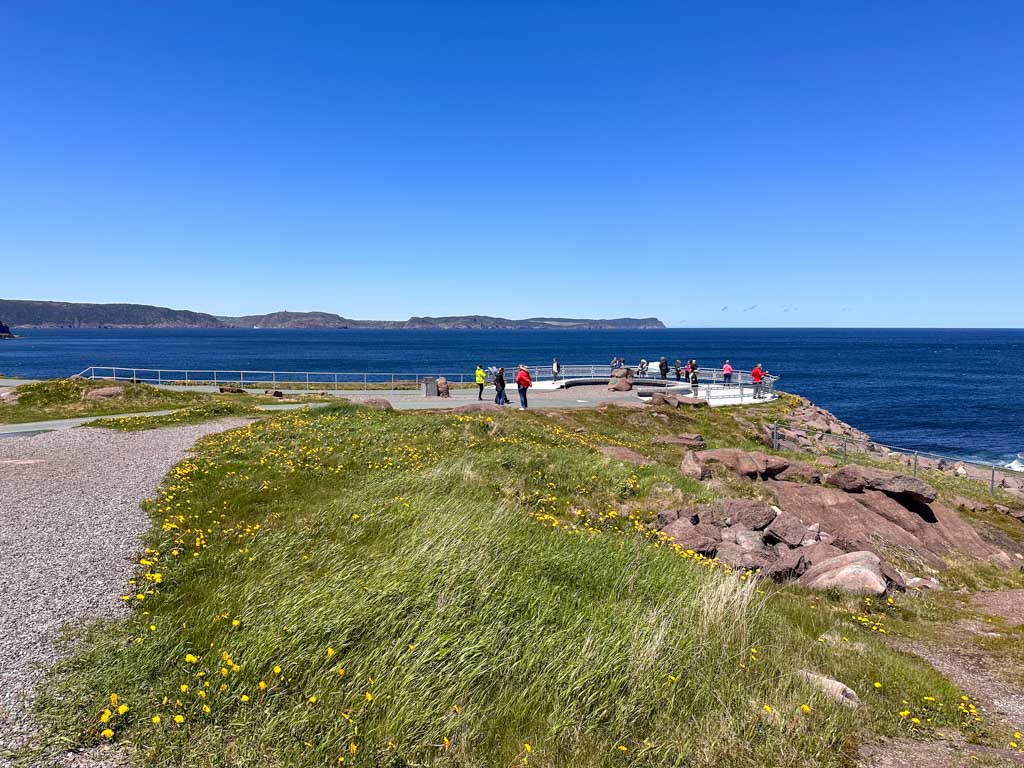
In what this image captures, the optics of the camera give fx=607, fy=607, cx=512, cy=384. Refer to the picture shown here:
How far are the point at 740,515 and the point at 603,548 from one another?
455 centimetres

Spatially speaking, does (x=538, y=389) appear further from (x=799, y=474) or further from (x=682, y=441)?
(x=799, y=474)

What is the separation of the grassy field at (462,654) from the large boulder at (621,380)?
27.0 m

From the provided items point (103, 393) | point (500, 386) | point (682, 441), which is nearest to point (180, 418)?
point (103, 393)

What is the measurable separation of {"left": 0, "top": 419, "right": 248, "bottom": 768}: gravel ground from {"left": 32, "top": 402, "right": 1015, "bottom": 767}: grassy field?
26 centimetres

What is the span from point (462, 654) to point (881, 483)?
15119mm

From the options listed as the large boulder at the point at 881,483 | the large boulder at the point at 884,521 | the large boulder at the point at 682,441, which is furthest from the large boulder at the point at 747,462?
the large boulder at the point at 682,441

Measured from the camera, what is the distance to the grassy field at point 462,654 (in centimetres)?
482

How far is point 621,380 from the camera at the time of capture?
3697cm

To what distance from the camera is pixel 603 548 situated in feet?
28.3

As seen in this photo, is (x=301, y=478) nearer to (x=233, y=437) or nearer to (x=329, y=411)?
(x=233, y=437)

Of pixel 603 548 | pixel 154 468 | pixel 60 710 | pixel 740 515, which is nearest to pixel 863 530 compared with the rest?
pixel 740 515

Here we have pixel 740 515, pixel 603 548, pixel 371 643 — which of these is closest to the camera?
pixel 371 643

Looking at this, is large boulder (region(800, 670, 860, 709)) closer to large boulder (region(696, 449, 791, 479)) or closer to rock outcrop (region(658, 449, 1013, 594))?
rock outcrop (region(658, 449, 1013, 594))

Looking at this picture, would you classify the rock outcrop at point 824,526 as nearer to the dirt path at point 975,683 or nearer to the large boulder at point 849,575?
the large boulder at point 849,575
